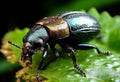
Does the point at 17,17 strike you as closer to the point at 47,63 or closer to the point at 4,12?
the point at 4,12

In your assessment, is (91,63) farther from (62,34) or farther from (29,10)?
(29,10)

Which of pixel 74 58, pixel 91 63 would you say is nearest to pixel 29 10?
pixel 74 58

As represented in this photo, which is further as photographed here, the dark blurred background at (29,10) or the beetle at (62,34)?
the dark blurred background at (29,10)

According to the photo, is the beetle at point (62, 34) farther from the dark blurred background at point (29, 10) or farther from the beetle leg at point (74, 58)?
the dark blurred background at point (29, 10)

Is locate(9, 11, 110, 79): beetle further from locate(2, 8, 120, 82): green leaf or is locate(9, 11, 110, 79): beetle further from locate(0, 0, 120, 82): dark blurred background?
locate(0, 0, 120, 82): dark blurred background

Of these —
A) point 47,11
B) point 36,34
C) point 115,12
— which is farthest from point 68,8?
point 36,34

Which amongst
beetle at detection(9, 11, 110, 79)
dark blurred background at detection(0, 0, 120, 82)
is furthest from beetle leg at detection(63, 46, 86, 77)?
dark blurred background at detection(0, 0, 120, 82)

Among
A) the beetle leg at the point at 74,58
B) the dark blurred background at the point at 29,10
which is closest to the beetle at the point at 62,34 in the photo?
the beetle leg at the point at 74,58
